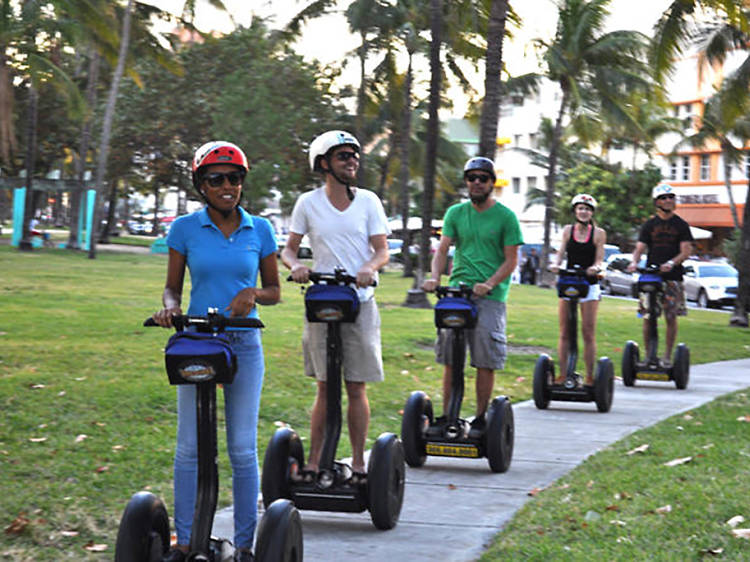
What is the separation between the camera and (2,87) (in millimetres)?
16734

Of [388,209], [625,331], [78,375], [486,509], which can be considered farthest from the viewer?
[388,209]

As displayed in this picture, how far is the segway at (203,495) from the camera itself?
3965 mm

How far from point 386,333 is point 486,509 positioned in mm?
9219

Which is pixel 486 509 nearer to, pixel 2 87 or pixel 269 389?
pixel 269 389

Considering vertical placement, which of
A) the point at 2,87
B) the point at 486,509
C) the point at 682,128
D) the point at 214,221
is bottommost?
the point at 486,509

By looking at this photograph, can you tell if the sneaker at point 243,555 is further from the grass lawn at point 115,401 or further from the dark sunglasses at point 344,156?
the dark sunglasses at point 344,156

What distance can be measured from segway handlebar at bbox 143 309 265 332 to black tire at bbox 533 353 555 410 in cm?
606

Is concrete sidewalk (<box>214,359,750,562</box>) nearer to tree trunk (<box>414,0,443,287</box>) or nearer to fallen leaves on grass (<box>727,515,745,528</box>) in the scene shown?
fallen leaves on grass (<box>727,515,745,528</box>)

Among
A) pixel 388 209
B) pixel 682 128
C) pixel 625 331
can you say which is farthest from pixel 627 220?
pixel 625 331

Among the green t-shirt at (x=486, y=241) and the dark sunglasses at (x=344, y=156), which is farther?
the green t-shirt at (x=486, y=241)

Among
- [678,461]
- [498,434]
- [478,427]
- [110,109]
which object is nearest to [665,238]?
[678,461]

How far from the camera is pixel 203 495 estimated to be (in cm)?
410

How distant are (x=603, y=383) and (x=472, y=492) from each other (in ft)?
11.4

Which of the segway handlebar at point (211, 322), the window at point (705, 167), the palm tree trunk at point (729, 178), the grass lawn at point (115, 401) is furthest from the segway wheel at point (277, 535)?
the window at point (705, 167)
